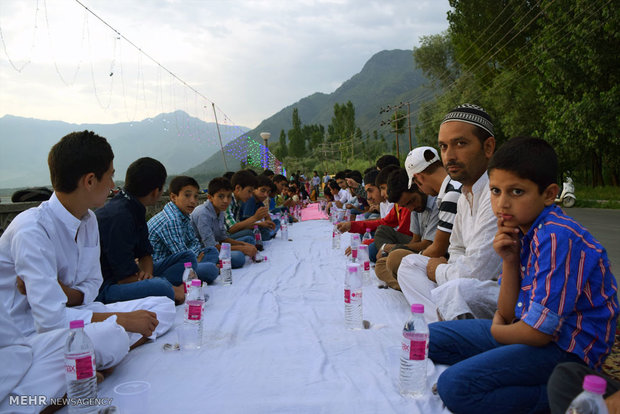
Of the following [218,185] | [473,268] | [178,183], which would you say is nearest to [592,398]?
[473,268]

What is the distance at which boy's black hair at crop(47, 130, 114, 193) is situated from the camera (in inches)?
97.9

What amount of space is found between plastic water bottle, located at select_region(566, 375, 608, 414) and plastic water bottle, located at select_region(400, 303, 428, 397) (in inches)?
34.2

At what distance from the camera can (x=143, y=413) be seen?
2.04m

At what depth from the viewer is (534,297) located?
178 centimetres

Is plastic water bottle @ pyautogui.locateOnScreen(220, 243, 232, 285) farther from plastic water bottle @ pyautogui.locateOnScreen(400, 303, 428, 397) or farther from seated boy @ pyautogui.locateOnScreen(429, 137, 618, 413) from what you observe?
seated boy @ pyautogui.locateOnScreen(429, 137, 618, 413)

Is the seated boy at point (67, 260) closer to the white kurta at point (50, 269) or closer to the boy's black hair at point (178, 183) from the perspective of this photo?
the white kurta at point (50, 269)

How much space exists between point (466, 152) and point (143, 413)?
96.4 inches

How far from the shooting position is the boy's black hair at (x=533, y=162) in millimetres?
1876

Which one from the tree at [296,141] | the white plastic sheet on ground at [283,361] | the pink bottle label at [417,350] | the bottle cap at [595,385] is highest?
the tree at [296,141]

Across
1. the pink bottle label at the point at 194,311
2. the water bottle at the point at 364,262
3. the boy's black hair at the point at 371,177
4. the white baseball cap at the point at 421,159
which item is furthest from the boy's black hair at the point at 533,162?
the boy's black hair at the point at 371,177

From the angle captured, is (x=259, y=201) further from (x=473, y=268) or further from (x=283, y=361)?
(x=473, y=268)

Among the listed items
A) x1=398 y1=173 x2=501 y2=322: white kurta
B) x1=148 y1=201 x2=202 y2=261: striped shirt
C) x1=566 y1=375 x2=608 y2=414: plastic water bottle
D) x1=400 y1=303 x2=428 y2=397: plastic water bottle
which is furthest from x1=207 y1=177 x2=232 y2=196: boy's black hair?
x1=566 y1=375 x2=608 y2=414: plastic water bottle

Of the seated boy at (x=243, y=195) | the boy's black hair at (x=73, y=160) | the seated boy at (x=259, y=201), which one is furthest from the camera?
the seated boy at (x=259, y=201)

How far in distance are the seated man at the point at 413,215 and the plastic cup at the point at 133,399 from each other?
2407 millimetres
